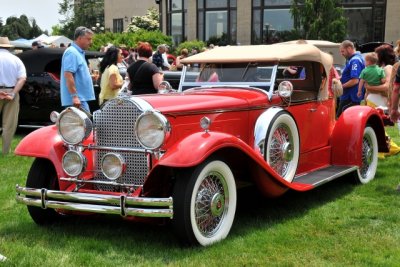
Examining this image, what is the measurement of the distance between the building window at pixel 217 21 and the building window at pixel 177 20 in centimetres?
161

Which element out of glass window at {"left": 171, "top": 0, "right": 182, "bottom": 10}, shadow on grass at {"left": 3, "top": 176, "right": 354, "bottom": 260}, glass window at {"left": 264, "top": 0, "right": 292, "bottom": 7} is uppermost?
glass window at {"left": 171, "top": 0, "right": 182, "bottom": 10}

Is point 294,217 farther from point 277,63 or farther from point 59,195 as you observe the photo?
point 59,195

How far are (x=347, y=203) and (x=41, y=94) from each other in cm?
650

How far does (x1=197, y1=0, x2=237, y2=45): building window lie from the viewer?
98.6ft

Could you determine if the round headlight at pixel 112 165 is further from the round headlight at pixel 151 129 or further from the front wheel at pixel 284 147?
the front wheel at pixel 284 147

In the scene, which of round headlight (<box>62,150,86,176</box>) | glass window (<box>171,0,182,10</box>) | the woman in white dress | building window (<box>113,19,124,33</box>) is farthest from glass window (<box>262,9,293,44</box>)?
round headlight (<box>62,150,86,176</box>)

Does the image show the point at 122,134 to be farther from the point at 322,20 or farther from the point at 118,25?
the point at 118,25

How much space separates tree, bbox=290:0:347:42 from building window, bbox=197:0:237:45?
282 inches

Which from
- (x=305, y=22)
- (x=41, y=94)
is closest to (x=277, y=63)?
(x=41, y=94)

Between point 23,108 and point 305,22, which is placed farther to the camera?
point 305,22

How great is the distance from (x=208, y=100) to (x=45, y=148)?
148 cm

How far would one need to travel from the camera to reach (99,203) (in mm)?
4137

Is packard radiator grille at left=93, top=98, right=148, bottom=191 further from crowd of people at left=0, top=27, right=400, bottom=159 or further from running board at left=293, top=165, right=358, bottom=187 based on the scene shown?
crowd of people at left=0, top=27, right=400, bottom=159

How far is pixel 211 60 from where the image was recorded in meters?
5.73
